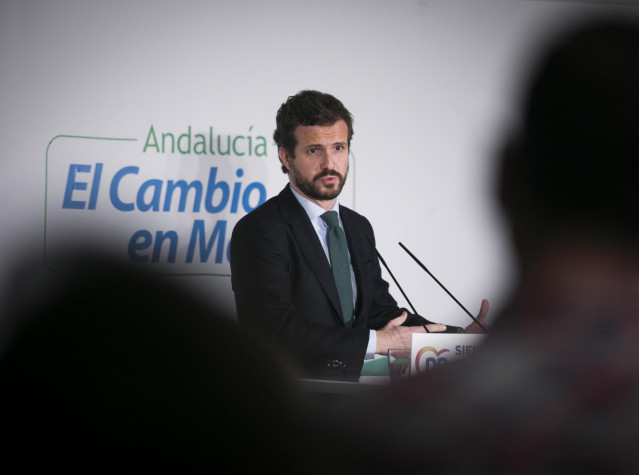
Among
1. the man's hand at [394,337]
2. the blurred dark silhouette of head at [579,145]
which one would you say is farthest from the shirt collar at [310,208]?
the blurred dark silhouette of head at [579,145]

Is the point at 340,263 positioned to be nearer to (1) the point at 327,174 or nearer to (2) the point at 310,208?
(2) the point at 310,208

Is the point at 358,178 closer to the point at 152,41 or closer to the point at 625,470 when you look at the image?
the point at 152,41

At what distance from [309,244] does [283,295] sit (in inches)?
8.9

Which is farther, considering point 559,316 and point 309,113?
point 309,113

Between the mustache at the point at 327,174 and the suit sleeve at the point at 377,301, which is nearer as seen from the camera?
the suit sleeve at the point at 377,301

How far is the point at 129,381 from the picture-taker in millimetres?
270

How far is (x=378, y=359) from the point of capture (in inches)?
72.9

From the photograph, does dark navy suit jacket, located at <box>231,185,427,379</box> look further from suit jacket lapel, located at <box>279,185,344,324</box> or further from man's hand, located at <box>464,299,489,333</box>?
man's hand, located at <box>464,299,489,333</box>

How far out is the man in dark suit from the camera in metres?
2.10

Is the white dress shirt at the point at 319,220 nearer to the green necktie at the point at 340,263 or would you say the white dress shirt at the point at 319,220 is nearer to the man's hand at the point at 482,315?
the green necktie at the point at 340,263

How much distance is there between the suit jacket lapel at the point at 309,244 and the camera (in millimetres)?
2363

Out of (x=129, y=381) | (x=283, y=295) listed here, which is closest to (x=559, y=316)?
(x=129, y=381)

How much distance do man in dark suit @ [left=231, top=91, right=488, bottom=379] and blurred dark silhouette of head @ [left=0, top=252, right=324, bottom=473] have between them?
1.70 m

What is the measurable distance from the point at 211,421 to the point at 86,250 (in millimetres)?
81
